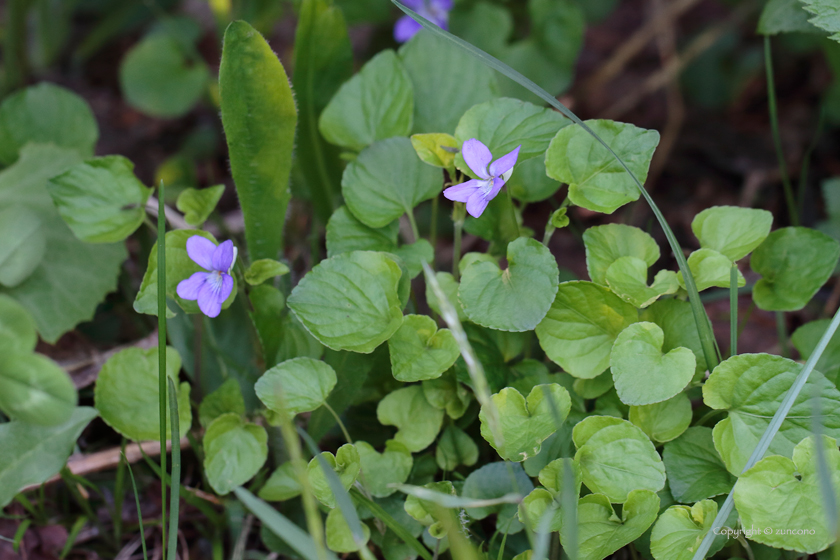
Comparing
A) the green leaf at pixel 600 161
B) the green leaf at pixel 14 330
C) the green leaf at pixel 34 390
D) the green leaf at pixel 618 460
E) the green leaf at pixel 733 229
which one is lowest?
the green leaf at pixel 34 390

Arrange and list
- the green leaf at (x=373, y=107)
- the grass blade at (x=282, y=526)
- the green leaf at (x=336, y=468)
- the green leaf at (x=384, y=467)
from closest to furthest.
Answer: the grass blade at (x=282, y=526)
the green leaf at (x=336, y=468)
the green leaf at (x=384, y=467)
the green leaf at (x=373, y=107)

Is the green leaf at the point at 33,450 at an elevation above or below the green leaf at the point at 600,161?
below

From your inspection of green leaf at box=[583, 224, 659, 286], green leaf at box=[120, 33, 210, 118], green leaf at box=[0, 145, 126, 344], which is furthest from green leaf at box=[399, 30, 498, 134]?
green leaf at box=[120, 33, 210, 118]

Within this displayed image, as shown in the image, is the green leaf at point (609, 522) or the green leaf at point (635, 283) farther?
the green leaf at point (635, 283)

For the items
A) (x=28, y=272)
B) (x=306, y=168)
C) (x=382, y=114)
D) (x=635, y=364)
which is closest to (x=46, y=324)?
(x=28, y=272)

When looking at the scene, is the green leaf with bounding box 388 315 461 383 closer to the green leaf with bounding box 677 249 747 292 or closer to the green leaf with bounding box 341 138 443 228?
the green leaf with bounding box 341 138 443 228

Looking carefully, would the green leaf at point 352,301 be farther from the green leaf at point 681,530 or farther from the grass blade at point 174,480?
the green leaf at point 681,530

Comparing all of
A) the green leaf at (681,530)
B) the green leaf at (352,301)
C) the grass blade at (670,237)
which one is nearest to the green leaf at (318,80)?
the grass blade at (670,237)
